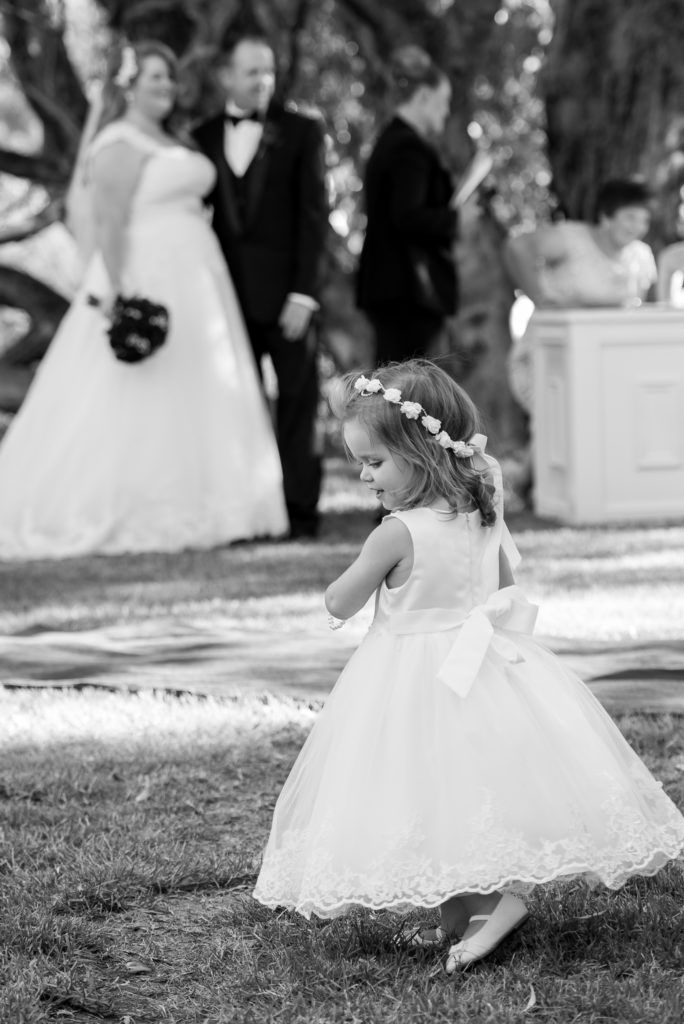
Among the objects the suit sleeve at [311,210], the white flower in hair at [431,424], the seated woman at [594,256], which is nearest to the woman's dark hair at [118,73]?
the suit sleeve at [311,210]

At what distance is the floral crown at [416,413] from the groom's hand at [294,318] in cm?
470

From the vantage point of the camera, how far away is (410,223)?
720cm

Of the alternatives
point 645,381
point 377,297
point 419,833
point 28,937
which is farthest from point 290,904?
point 645,381

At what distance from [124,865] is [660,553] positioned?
4159 millimetres

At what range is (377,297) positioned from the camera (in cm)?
739

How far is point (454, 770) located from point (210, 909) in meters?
0.65

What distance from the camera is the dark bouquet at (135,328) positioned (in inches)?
281

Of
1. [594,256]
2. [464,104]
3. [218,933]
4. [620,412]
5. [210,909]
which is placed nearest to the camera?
[218,933]

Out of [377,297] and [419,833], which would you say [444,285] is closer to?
[377,297]

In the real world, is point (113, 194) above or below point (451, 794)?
above

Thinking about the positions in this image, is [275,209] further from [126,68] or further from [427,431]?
[427,431]

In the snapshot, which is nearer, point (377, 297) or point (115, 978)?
point (115, 978)

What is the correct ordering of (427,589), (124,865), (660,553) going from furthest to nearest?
1. (660,553)
2. (124,865)
3. (427,589)

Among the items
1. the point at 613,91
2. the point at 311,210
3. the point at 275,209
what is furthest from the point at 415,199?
the point at 613,91
